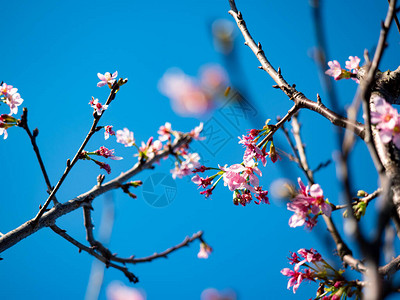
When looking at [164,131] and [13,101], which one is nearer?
[164,131]

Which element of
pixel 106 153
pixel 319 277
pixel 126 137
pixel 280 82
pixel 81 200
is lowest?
pixel 319 277

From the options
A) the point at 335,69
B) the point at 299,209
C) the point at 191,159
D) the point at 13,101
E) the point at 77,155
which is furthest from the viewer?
the point at 335,69

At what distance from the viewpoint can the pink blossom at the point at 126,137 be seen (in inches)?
79.5

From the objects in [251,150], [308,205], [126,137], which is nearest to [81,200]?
[126,137]

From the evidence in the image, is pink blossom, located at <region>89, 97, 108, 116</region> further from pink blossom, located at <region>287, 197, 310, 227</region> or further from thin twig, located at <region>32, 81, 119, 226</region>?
pink blossom, located at <region>287, 197, 310, 227</region>

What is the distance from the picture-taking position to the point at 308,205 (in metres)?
1.96

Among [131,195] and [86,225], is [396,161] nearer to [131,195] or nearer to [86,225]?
[131,195]

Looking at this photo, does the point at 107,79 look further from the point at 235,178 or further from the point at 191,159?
the point at 235,178

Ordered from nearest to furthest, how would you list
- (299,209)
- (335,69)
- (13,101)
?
(299,209) < (13,101) < (335,69)

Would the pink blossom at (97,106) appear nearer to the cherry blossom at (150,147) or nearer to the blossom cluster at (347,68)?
the cherry blossom at (150,147)

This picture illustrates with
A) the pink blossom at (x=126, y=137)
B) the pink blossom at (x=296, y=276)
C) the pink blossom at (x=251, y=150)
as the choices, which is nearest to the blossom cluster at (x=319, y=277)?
the pink blossom at (x=296, y=276)

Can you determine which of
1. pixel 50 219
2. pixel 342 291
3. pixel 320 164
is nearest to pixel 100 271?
pixel 50 219

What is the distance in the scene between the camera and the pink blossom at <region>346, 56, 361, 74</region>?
2.55m

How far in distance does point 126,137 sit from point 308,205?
1297 mm
